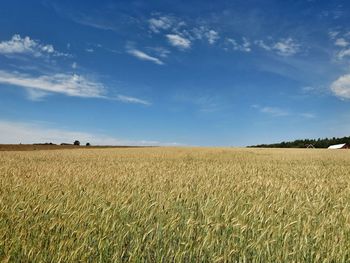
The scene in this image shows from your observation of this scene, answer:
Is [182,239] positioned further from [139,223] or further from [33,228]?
[33,228]

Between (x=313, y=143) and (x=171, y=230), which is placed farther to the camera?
(x=313, y=143)

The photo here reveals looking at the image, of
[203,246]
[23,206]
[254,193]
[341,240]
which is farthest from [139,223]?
[254,193]

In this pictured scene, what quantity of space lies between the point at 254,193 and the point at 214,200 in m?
1.16

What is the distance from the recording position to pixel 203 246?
3.63 meters

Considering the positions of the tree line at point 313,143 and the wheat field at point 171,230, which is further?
the tree line at point 313,143

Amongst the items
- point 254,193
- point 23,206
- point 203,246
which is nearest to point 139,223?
point 203,246

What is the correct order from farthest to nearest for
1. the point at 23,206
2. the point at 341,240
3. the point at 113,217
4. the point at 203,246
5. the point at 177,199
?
the point at 177,199 → the point at 23,206 → the point at 113,217 → the point at 341,240 → the point at 203,246

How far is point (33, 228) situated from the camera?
4.39 m

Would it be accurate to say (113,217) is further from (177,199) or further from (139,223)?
(177,199)

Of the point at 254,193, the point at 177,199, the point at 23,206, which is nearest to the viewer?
the point at 23,206

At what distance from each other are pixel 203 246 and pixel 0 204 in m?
3.20

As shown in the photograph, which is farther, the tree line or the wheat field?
the tree line

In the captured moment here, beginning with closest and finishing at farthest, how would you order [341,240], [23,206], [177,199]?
[341,240]
[23,206]
[177,199]

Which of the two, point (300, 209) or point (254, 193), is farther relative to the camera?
point (254, 193)
